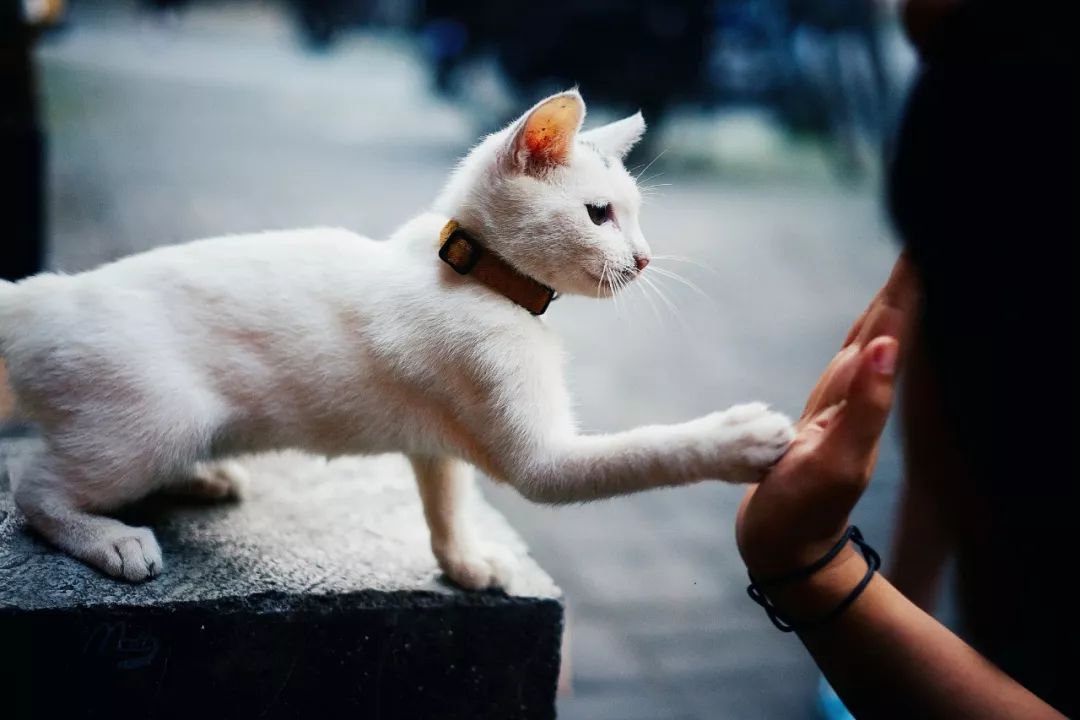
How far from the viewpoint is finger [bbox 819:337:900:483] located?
604mm

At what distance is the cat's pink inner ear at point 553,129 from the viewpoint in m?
0.76

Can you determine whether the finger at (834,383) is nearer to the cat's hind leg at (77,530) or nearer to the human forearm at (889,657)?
the human forearm at (889,657)

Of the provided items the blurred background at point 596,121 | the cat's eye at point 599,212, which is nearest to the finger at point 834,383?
the cat's eye at point 599,212

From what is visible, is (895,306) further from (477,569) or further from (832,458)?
(477,569)

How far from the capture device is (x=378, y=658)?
891mm

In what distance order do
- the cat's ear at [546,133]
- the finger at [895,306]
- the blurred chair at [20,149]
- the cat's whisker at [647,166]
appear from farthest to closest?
1. the blurred chair at [20,149]
2. the cat's whisker at [647,166]
3. the cat's ear at [546,133]
4. the finger at [895,306]

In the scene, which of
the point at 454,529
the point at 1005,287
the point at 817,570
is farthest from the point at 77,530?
the point at 1005,287

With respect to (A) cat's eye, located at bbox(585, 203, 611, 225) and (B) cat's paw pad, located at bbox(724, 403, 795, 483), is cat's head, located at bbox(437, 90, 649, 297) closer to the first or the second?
(A) cat's eye, located at bbox(585, 203, 611, 225)

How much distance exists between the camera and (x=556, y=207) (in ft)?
2.55

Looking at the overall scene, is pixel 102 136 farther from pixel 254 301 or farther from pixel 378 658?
pixel 378 658

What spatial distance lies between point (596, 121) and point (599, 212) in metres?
0.45

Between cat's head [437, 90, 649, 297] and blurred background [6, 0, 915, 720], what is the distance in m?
0.46

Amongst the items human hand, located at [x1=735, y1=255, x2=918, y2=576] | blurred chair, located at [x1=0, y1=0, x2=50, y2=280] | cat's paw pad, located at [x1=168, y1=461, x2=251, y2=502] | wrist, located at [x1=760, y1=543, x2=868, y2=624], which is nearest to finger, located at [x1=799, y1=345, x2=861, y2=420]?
human hand, located at [x1=735, y1=255, x2=918, y2=576]

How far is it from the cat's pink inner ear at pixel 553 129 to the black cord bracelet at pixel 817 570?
1.20ft
